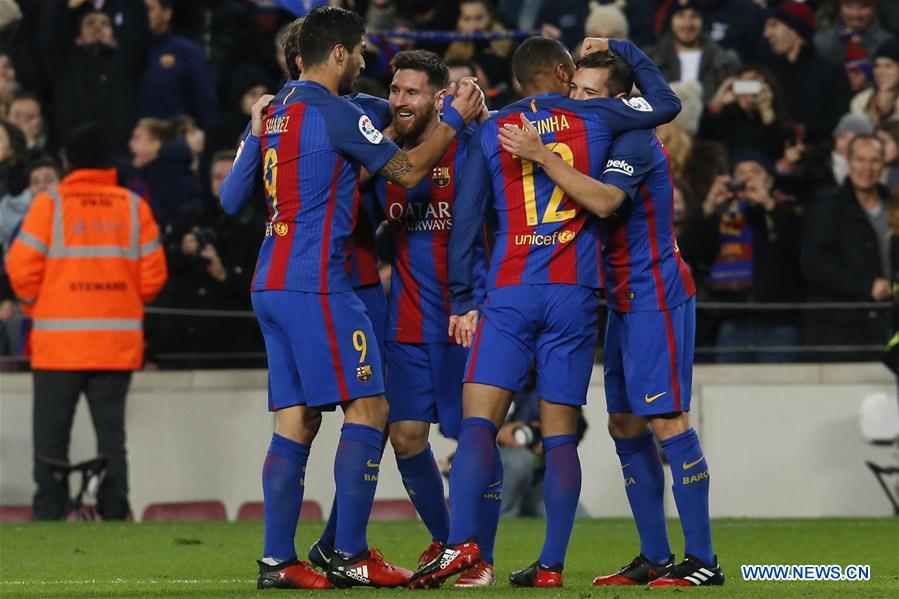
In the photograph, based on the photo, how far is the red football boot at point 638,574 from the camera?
724 centimetres

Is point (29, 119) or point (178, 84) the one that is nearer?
point (29, 119)

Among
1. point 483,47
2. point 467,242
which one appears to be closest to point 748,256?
point 483,47

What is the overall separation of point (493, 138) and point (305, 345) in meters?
1.16

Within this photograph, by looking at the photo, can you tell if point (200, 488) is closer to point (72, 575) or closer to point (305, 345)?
point (72, 575)

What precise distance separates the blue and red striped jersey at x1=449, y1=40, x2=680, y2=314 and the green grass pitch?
4.23 feet

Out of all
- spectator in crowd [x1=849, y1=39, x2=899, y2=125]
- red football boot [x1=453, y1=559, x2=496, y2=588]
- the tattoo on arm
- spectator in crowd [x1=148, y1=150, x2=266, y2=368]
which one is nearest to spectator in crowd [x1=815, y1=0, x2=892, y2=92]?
spectator in crowd [x1=849, y1=39, x2=899, y2=125]

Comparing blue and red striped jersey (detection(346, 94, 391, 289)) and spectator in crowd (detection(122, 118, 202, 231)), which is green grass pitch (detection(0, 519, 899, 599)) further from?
spectator in crowd (detection(122, 118, 202, 231))

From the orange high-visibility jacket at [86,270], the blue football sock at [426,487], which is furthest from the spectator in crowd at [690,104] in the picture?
the blue football sock at [426,487]

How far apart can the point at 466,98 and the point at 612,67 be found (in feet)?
2.14

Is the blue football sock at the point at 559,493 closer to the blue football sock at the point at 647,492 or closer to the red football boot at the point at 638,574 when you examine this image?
the red football boot at the point at 638,574

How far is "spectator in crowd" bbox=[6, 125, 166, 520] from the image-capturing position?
11.6m

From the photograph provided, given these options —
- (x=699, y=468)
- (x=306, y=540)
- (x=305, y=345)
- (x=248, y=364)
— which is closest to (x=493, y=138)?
(x=305, y=345)

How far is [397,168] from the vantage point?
695 centimetres

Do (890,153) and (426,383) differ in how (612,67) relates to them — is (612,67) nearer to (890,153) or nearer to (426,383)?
(426,383)
